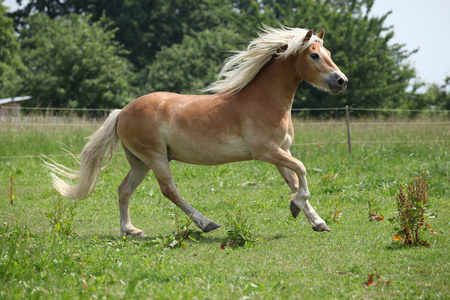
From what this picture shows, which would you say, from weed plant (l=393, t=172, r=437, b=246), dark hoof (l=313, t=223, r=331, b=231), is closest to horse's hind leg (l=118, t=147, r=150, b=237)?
dark hoof (l=313, t=223, r=331, b=231)

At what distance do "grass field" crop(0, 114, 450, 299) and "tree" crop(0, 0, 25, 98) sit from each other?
17.4 meters

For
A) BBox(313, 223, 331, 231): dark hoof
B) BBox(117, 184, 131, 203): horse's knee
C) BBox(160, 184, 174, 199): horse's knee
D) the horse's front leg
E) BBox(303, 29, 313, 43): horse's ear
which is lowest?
BBox(313, 223, 331, 231): dark hoof

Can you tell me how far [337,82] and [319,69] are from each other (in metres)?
0.28

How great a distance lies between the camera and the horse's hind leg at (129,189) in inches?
237

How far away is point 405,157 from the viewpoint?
11.2 metres

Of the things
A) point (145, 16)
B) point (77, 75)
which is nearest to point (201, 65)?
point (77, 75)

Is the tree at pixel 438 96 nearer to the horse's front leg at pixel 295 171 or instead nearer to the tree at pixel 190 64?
the tree at pixel 190 64

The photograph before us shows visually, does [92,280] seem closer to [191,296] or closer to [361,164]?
[191,296]

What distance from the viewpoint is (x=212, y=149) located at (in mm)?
5801

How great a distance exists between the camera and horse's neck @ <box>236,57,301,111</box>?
5.86 meters

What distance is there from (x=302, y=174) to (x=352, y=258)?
1.36 meters

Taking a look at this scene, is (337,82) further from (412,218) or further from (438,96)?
(438,96)

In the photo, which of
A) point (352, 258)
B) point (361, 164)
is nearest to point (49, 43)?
point (361, 164)

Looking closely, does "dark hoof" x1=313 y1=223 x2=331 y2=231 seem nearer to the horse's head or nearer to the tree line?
the horse's head
